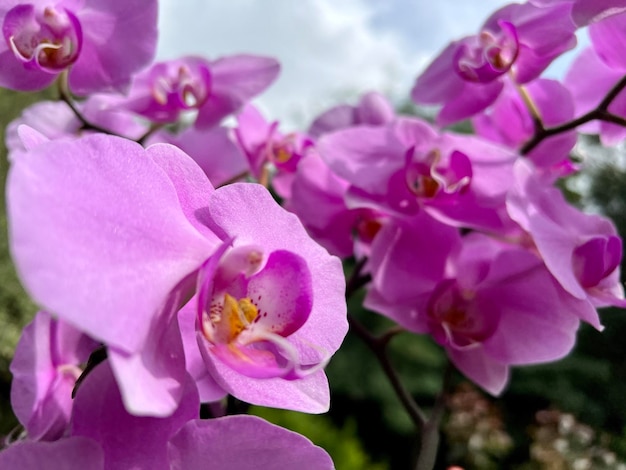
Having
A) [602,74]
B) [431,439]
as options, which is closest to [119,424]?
[431,439]

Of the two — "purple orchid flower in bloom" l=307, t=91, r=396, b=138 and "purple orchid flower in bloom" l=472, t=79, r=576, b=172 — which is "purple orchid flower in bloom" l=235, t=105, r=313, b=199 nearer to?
"purple orchid flower in bloom" l=307, t=91, r=396, b=138

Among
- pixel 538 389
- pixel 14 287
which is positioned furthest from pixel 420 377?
pixel 14 287

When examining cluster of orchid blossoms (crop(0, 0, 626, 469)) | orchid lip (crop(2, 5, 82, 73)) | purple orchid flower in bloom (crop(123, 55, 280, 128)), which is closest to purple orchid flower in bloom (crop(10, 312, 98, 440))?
cluster of orchid blossoms (crop(0, 0, 626, 469))

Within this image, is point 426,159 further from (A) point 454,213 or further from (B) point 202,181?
(B) point 202,181

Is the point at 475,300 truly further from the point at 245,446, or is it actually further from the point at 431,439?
the point at 245,446

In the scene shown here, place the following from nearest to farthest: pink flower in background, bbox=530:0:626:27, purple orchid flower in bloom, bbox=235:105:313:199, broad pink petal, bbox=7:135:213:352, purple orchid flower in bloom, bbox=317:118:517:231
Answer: broad pink petal, bbox=7:135:213:352 → pink flower in background, bbox=530:0:626:27 → purple orchid flower in bloom, bbox=317:118:517:231 → purple orchid flower in bloom, bbox=235:105:313:199

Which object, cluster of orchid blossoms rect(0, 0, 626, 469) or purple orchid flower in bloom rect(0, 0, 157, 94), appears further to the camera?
purple orchid flower in bloom rect(0, 0, 157, 94)

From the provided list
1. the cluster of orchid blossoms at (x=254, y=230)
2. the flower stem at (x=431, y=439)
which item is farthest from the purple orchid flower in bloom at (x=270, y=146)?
the flower stem at (x=431, y=439)
